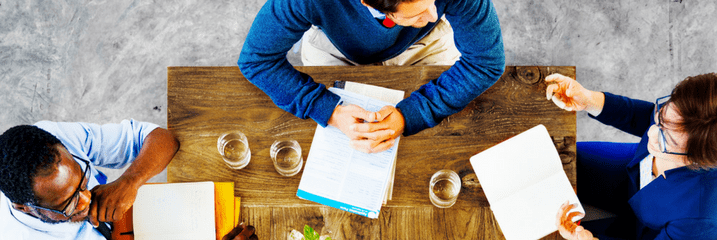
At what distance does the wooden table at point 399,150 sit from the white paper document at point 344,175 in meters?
0.03

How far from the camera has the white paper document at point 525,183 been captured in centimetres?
117

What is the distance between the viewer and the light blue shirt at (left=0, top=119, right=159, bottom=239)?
1135 mm

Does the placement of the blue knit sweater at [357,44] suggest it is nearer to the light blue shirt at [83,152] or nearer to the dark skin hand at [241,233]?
the dark skin hand at [241,233]

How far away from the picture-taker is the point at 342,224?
1193 millimetres

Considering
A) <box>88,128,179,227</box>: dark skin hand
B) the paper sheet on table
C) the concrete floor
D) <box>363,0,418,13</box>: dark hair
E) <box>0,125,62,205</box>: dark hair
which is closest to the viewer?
<box>363,0,418,13</box>: dark hair

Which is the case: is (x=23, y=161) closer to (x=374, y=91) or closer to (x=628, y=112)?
(x=374, y=91)

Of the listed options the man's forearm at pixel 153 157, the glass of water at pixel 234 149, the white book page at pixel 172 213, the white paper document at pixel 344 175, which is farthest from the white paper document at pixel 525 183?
the man's forearm at pixel 153 157

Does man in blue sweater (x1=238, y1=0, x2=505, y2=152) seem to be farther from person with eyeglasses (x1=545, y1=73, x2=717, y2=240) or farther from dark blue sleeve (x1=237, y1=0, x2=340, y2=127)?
person with eyeglasses (x1=545, y1=73, x2=717, y2=240)

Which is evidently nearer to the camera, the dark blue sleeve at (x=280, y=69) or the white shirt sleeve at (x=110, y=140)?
the dark blue sleeve at (x=280, y=69)

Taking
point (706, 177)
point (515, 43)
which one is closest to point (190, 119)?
point (706, 177)

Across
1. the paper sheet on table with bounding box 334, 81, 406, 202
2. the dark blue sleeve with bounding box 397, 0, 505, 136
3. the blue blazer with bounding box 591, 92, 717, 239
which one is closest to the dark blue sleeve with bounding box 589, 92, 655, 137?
the blue blazer with bounding box 591, 92, 717, 239

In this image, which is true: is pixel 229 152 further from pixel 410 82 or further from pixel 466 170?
pixel 466 170

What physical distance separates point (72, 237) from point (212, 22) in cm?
129

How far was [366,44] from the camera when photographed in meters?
1.26
